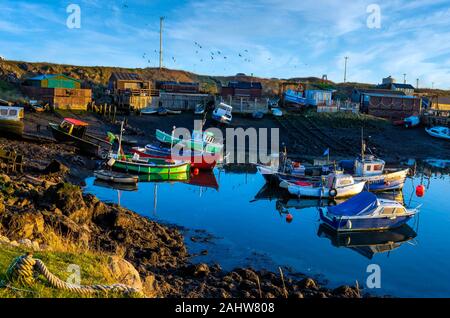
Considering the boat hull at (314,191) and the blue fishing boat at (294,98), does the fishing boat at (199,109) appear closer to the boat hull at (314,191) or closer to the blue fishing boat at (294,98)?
the blue fishing boat at (294,98)

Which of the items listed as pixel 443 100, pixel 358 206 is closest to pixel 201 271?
pixel 358 206

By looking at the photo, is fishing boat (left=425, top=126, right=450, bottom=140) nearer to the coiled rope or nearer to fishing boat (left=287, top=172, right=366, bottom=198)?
fishing boat (left=287, top=172, right=366, bottom=198)

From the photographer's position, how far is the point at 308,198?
95.6ft

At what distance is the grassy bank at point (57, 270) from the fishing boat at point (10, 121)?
24987 millimetres

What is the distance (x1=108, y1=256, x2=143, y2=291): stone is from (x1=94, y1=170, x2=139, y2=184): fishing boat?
18.3m

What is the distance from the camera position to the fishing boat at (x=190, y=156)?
35938 millimetres

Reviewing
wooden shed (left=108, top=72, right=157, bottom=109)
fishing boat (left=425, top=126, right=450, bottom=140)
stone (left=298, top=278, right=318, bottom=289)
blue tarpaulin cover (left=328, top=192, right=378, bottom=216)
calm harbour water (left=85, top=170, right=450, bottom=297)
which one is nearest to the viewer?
stone (left=298, top=278, right=318, bottom=289)

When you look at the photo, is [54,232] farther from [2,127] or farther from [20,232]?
[2,127]

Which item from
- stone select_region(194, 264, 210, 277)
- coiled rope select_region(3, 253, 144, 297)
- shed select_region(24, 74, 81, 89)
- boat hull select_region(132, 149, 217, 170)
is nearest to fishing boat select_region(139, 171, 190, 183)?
boat hull select_region(132, 149, 217, 170)

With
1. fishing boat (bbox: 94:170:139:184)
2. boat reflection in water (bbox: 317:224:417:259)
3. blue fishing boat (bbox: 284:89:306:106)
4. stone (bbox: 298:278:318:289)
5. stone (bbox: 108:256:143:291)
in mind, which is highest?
blue fishing boat (bbox: 284:89:306:106)

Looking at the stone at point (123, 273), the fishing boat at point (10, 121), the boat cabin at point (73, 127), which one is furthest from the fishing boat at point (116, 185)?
the stone at point (123, 273)

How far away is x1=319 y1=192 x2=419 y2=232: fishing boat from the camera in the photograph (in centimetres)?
2144

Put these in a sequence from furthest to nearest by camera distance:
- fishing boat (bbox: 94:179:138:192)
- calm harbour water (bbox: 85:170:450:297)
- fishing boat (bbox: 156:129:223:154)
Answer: fishing boat (bbox: 156:129:223:154)
fishing boat (bbox: 94:179:138:192)
calm harbour water (bbox: 85:170:450:297)

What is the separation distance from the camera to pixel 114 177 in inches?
1131
